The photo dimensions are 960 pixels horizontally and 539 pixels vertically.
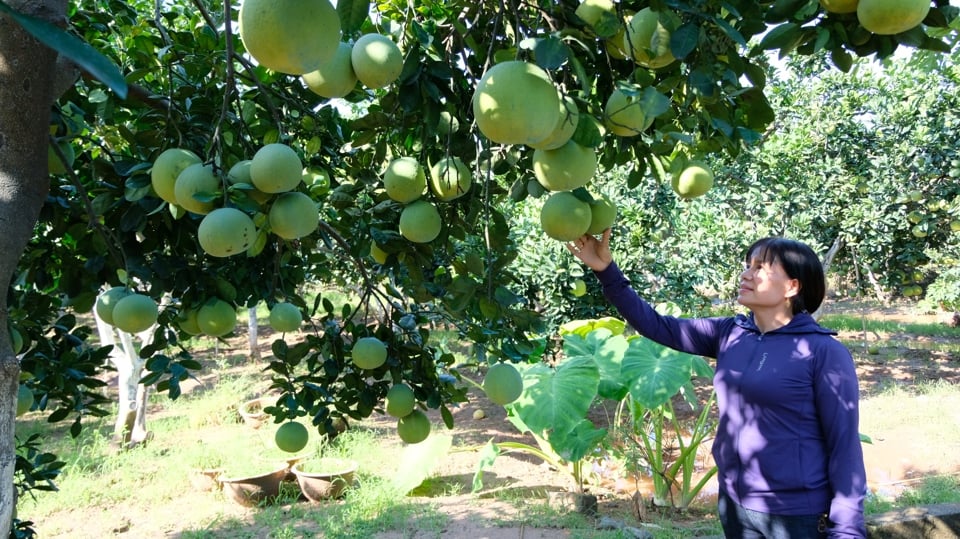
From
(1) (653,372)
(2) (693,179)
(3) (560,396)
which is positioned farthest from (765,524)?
(3) (560,396)

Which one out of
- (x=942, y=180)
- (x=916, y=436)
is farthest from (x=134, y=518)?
(x=942, y=180)

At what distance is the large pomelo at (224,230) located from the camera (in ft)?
4.00

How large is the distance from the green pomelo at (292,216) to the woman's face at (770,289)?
1.27m

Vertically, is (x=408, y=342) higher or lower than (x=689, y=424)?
higher

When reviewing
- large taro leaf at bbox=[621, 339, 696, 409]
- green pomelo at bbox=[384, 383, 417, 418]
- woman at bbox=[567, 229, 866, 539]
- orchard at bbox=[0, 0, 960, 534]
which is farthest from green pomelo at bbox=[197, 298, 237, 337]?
large taro leaf at bbox=[621, 339, 696, 409]

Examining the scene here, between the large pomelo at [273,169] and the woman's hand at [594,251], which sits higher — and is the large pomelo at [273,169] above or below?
above

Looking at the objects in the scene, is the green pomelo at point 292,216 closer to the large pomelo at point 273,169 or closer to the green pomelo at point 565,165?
the large pomelo at point 273,169

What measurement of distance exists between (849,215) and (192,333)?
320 inches

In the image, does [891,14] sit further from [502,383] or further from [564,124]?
[502,383]

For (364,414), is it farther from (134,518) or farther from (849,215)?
(849,215)

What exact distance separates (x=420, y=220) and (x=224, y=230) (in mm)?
428

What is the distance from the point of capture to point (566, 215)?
4.30 ft

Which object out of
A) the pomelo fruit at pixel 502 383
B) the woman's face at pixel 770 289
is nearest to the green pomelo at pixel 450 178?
the pomelo fruit at pixel 502 383

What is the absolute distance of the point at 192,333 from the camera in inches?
68.7
